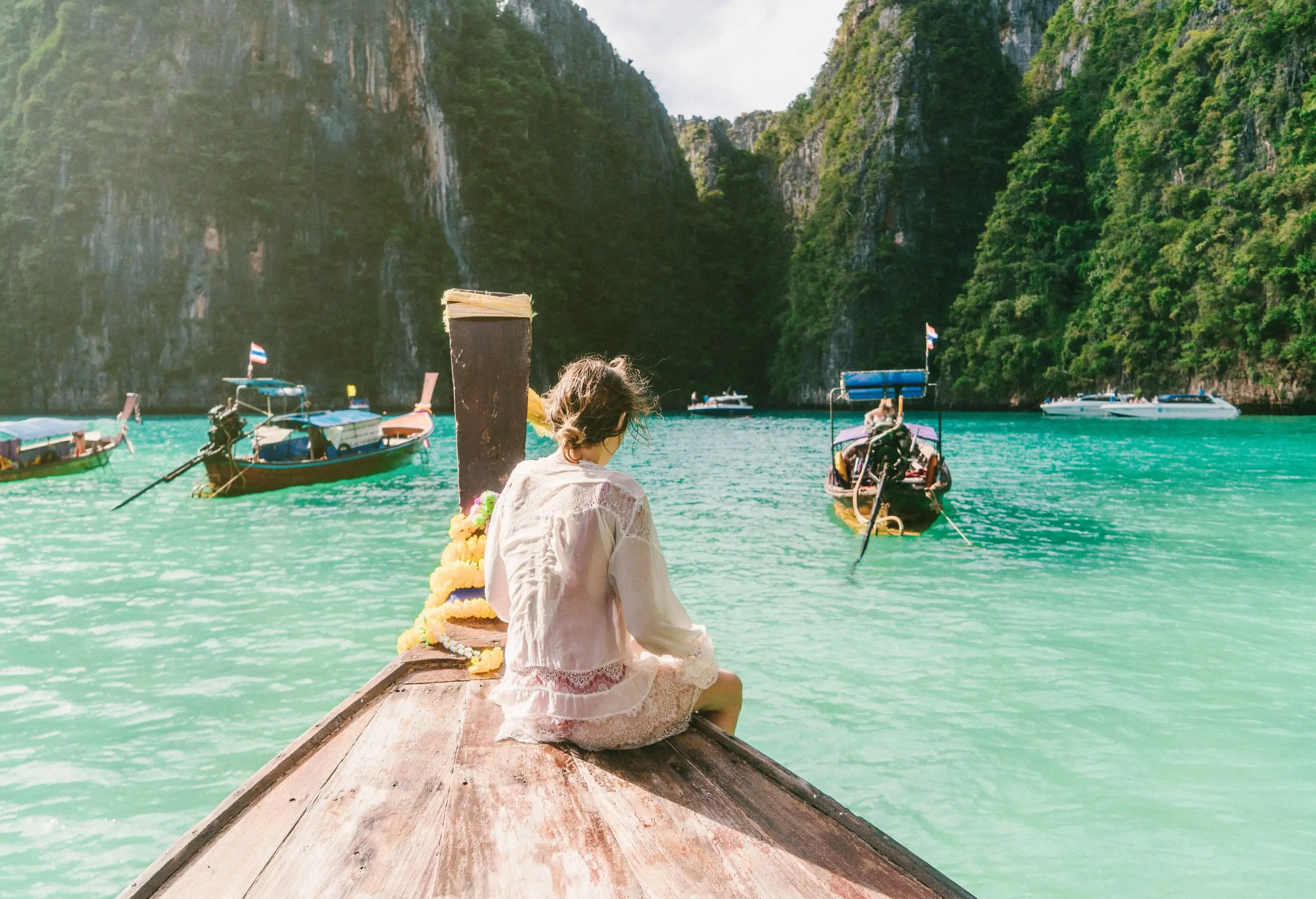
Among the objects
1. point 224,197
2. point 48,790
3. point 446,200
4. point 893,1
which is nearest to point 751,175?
point 893,1

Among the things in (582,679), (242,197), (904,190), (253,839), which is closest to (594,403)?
(582,679)

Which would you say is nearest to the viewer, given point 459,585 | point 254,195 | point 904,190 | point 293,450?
point 459,585

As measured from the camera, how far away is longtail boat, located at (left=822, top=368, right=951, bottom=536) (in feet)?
35.5

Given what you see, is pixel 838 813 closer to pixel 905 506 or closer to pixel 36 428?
pixel 905 506

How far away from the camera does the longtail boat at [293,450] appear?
51.4ft

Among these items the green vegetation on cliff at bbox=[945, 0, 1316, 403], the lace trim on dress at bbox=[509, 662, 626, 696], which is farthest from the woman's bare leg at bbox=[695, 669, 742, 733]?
the green vegetation on cliff at bbox=[945, 0, 1316, 403]

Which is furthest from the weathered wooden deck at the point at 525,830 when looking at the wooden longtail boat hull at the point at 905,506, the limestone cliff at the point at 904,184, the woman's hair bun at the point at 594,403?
the limestone cliff at the point at 904,184

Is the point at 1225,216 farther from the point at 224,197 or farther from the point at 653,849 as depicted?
the point at 224,197

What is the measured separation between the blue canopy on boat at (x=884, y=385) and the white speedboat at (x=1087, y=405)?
30.8 m

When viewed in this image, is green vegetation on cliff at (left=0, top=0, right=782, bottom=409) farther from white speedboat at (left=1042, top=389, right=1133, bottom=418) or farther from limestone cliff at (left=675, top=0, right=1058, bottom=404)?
white speedboat at (left=1042, top=389, right=1133, bottom=418)

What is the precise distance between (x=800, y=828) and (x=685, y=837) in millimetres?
279

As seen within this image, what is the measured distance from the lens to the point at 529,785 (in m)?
2.01

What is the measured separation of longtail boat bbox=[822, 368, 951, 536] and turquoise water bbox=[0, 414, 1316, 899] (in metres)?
0.53

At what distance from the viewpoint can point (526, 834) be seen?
5.84ft
